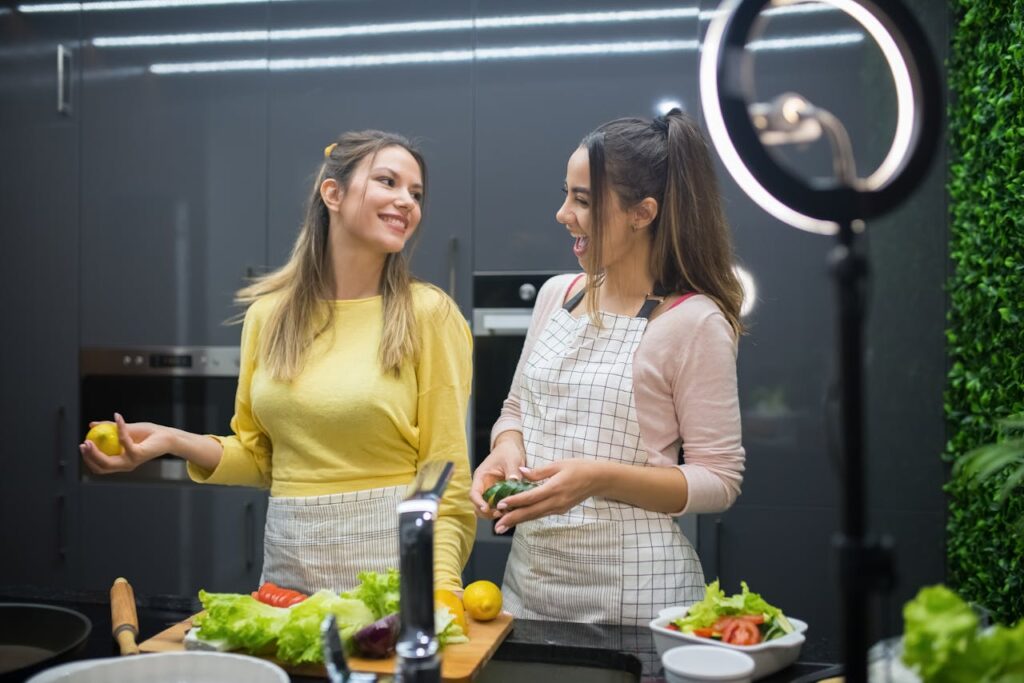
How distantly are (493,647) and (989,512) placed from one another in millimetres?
1503

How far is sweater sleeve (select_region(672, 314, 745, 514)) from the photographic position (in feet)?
4.56

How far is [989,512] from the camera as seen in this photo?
7.13 feet

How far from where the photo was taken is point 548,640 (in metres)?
1.21

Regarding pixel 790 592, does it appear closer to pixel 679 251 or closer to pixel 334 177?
pixel 679 251

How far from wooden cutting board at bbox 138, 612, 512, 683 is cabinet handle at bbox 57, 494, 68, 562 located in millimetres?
2017

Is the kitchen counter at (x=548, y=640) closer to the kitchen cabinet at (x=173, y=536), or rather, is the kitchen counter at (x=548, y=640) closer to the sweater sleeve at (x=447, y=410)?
the sweater sleeve at (x=447, y=410)

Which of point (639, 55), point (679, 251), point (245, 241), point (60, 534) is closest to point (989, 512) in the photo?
point (679, 251)

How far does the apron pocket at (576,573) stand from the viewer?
1.46 meters

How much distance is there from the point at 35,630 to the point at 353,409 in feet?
1.89

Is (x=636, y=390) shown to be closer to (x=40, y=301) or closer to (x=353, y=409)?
(x=353, y=409)

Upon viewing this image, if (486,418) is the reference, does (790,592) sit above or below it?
below

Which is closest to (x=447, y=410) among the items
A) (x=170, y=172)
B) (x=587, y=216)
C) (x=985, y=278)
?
(x=587, y=216)

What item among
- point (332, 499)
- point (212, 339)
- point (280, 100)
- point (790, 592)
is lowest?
point (790, 592)

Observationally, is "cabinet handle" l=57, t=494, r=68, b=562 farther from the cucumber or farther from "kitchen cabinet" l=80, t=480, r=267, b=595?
the cucumber
